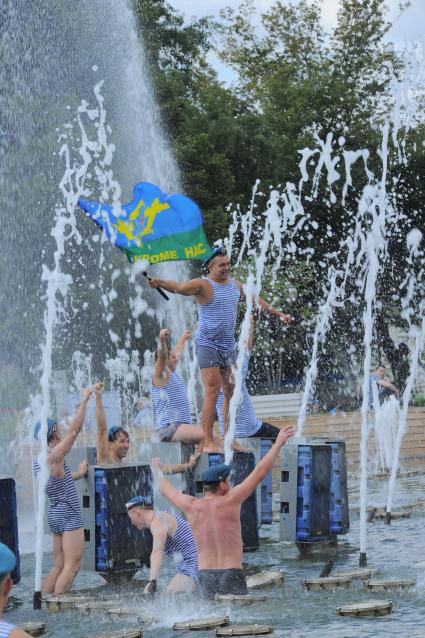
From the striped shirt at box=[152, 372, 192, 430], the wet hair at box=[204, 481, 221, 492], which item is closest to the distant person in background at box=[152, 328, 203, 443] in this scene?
the striped shirt at box=[152, 372, 192, 430]

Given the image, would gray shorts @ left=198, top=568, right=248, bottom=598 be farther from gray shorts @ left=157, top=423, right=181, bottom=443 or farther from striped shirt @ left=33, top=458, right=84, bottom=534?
gray shorts @ left=157, top=423, right=181, bottom=443

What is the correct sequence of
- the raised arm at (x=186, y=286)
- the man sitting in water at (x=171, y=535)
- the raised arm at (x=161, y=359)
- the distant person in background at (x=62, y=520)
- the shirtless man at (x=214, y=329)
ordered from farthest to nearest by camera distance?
the raised arm at (x=161, y=359)
the shirtless man at (x=214, y=329)
the raised arm at (x=186, y=286)
the distant person in background at (x=62, y=520)
the man sitting in water at (x=171, y=535)

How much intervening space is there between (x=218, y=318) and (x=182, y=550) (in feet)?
7.91

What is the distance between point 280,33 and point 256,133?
5.42 metres

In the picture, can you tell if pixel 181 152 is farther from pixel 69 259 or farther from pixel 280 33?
pixel 280 33

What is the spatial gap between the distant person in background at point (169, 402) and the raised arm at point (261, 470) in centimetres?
270

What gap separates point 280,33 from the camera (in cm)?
3884

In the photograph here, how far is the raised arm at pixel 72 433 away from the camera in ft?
25.3

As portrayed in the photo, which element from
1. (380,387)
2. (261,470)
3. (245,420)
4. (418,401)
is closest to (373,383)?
(380,387)

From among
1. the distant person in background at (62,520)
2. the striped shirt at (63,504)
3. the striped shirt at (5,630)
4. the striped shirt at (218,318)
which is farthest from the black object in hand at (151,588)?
the striped shirt at (5,630)

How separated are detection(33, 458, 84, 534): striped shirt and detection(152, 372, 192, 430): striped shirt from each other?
5.32ft

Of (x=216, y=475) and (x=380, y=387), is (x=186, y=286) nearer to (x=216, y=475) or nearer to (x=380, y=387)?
(x=216, y=475)

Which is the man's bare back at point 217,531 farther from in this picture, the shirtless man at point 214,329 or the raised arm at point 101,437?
the shirtless man at point 214,329

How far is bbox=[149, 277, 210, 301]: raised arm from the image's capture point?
8680 mm
